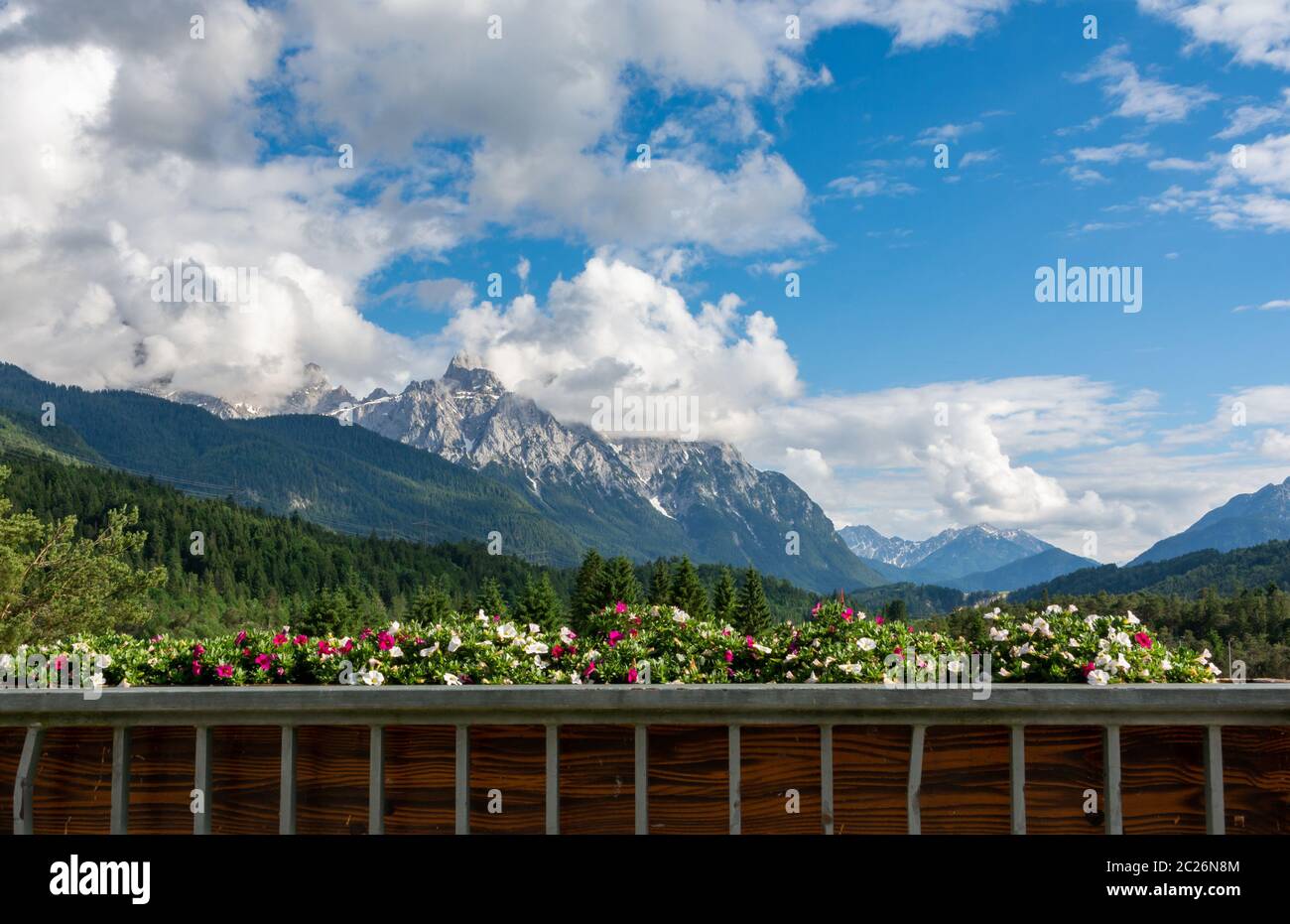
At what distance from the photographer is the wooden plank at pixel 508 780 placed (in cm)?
372

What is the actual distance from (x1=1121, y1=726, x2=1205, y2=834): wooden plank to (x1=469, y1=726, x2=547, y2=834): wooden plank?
87.1 inches

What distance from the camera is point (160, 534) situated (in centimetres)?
11331

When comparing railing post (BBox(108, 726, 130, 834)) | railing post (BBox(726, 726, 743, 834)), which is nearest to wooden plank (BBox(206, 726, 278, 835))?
railing post (BBox(108, 726, 130, 834))

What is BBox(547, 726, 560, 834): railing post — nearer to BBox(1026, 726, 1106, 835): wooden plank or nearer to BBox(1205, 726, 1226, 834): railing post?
BBox(1026, 726, 1106, 835): wooden plank

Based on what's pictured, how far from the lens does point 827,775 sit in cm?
364

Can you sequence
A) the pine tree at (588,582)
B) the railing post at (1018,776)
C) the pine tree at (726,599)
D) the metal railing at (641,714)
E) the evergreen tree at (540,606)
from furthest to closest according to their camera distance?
the pine tree at (726,599), the evergreen tree at (540,606), the pine tree at (588,582), the railing post at (1018,776), the metal railing at (641,714)

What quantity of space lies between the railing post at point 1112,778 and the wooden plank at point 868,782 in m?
0.72

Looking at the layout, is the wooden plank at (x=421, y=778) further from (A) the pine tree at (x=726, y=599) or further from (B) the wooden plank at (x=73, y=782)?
(A) the pine tree at (x=726, y=599)

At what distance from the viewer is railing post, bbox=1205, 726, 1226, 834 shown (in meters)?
3.54

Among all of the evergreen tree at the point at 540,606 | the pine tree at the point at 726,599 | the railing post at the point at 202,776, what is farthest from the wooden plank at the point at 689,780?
the pine tree at the point at 726,599

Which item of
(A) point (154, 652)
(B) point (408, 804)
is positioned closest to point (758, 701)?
(B) point (408, 804)

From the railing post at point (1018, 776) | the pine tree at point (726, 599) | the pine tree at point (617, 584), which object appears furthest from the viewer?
the pine tree at point (726, 599)
